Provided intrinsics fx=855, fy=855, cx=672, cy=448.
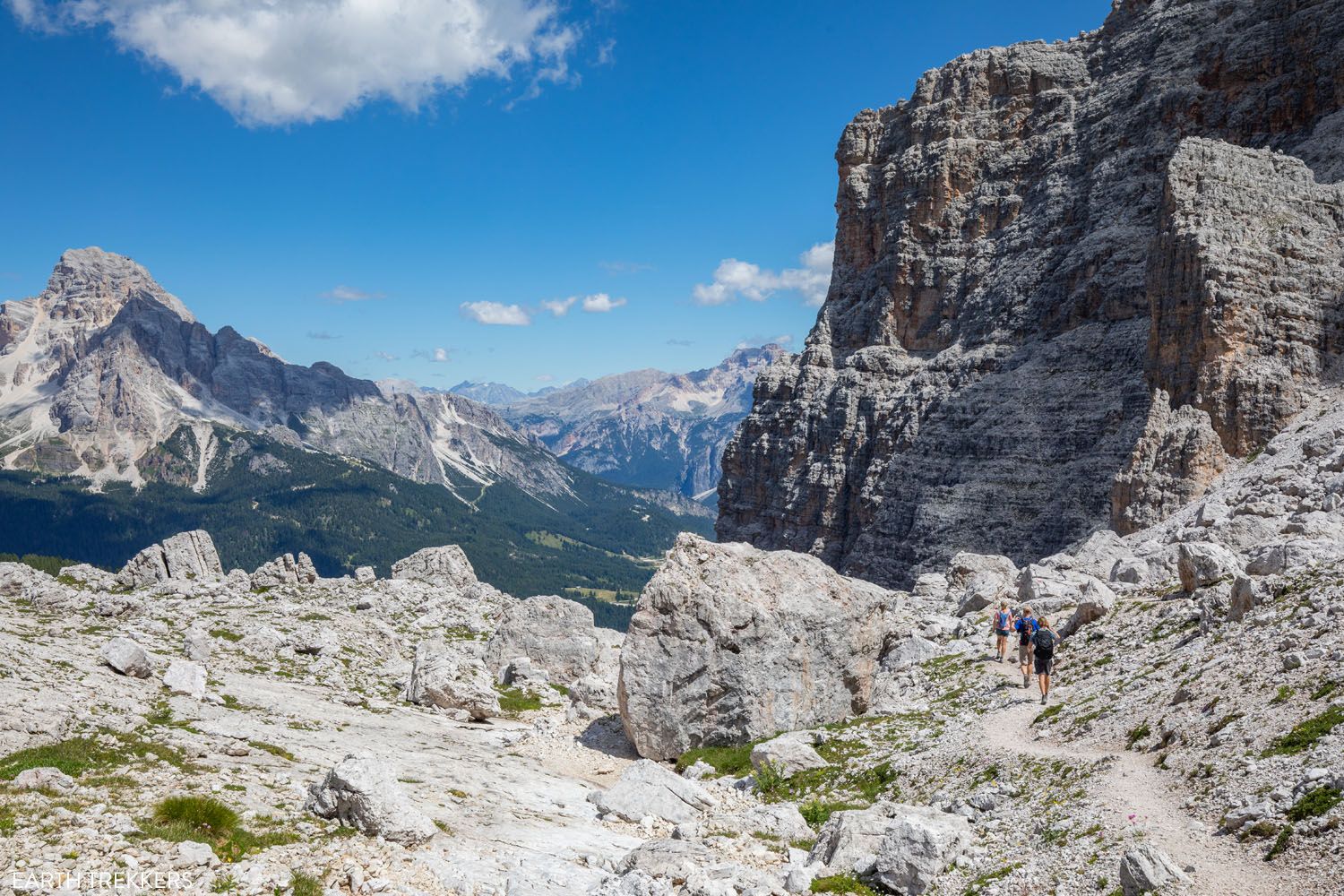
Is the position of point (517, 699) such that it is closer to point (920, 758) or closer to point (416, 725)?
point (416, 725)

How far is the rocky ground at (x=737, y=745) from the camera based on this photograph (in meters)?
15.6

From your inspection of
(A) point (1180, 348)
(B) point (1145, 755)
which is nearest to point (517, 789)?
(B) point (1145, 755)

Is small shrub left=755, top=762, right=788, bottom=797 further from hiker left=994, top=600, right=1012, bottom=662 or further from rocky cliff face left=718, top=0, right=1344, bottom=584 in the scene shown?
rocky cliff face left=718, top=0, right=1344, bottom=584

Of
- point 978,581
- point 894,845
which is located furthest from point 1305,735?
point 978,581

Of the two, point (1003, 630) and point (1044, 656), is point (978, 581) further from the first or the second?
point (1044, 656)

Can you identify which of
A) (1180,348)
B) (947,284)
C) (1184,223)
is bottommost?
(1180,348)

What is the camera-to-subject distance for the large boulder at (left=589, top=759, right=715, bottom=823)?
22.9 metres

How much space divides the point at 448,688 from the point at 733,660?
529 inches

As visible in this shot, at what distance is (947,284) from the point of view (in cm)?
11831

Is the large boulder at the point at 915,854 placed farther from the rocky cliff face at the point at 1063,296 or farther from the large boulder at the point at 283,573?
the rocky cliff face at the point at 1063,296

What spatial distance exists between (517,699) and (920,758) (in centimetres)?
2050

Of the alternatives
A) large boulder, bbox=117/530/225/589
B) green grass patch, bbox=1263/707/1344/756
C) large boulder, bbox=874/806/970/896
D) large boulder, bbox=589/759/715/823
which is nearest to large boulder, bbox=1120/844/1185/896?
large boulder, bbox=874/806/970/896

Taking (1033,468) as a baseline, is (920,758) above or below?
below

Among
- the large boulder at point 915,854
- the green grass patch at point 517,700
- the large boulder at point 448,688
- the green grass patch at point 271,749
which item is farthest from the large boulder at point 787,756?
the green grass patch at point 517,700
